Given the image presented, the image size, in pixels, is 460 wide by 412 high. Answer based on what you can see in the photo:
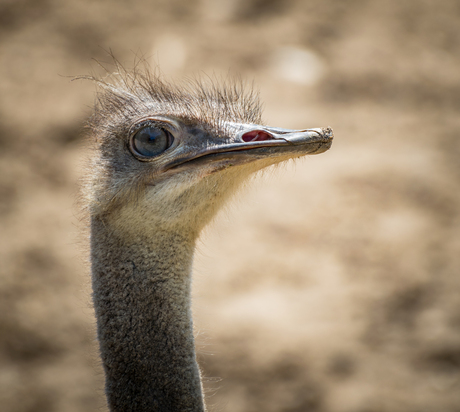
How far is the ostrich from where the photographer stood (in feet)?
6.18

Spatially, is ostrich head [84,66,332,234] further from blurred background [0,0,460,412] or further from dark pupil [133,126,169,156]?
blurred background [0,0,460,412]

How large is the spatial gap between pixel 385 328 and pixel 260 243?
1.36 m

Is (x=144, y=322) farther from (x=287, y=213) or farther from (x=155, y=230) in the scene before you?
(x=287, y=213)

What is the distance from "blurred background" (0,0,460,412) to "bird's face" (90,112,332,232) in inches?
14.9

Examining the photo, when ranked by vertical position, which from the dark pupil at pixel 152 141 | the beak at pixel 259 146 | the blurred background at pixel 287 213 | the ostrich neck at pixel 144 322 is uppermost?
the blurred background at pixel 287 213

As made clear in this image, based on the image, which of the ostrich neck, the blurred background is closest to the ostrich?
the ostrich neck

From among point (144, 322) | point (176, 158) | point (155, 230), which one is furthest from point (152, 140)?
point (144, 322)

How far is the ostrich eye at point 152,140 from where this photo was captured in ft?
6.28

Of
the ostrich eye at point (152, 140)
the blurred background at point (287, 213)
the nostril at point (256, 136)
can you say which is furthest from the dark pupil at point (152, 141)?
the blurred background at point (287, 213)

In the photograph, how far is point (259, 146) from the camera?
1.77m

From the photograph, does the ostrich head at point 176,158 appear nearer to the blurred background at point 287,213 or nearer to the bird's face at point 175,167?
the bird's face at point 175,167

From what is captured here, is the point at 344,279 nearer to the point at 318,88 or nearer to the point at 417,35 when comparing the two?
the point at 318,88

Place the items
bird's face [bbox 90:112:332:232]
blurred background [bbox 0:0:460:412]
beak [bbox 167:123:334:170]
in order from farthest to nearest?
blurred background [bbox 0:0:460:412]
bird's face [bbox 90:112:332:232]
beak [bbox 167:123:334:170]

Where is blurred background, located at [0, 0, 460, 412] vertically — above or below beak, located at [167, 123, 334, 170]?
above
